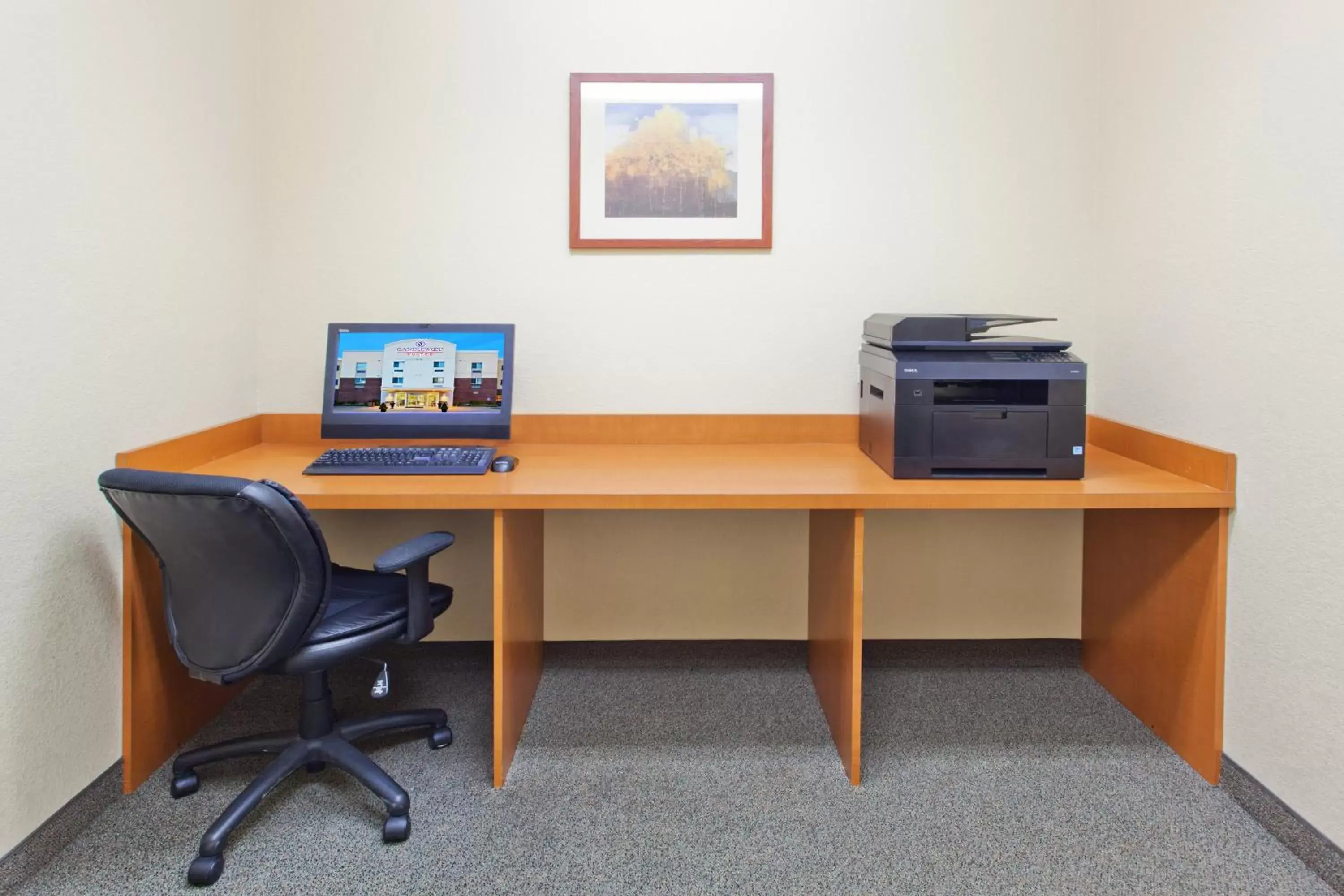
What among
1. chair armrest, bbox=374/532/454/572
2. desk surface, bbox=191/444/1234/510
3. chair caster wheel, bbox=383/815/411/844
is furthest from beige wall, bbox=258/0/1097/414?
chair caster wheel, bbox=383/815/411/844

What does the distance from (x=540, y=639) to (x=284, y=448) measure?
3.09 feet

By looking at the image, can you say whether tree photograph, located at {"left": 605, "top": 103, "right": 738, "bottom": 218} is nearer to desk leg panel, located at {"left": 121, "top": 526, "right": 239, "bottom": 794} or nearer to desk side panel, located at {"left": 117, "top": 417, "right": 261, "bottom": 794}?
desk side panel, located at {"left": 117, "top": 417, "right": 261, "bottom": 794}

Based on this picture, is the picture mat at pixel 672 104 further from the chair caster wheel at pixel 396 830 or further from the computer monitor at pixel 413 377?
the chair caster wheel at pixel 396 830

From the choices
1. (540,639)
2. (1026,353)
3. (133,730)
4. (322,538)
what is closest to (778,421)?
(1026,353)

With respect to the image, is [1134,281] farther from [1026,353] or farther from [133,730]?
[133,730]

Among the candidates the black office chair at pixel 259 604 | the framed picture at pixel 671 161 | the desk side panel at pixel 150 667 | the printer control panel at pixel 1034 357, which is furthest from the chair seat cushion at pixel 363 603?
the printer control panel at pixel 1034 357

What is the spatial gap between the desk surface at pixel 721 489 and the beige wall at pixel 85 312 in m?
0.35

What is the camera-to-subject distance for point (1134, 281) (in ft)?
7.98

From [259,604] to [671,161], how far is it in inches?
66.5

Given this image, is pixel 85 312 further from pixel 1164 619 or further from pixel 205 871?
pixel 1164 619

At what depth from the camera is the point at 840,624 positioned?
85.6 inches

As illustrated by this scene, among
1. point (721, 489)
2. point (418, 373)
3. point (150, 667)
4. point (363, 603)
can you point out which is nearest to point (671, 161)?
point (418, 373)

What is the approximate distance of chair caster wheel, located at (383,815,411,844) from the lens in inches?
71.2

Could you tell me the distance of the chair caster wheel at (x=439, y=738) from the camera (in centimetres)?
220
